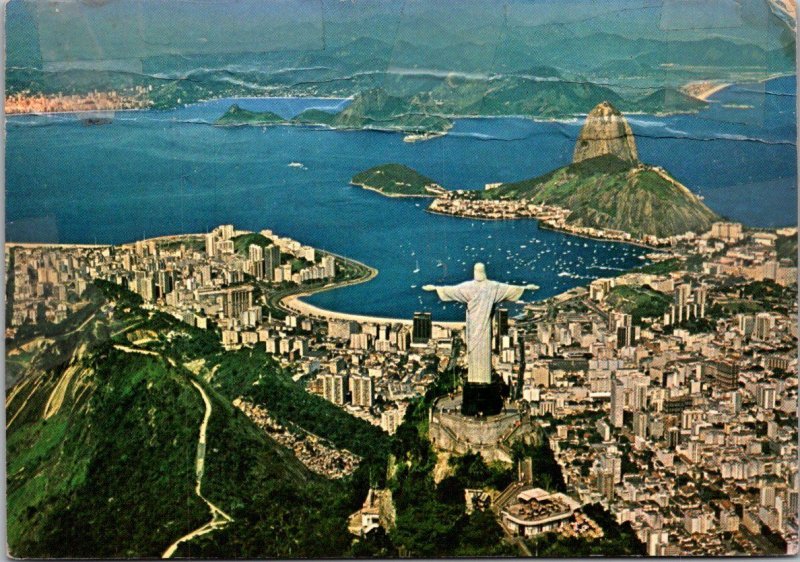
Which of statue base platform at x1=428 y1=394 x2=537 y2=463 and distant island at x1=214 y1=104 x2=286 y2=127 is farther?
distant island at x1=214 y1=104 x2=286 y2=127

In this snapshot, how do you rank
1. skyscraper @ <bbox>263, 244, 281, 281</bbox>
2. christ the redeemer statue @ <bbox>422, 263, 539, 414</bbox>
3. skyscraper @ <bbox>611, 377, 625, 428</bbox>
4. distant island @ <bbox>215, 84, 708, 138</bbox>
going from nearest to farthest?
christ the redeemer statue @ <bbox>422, 263, 539, 414</bbox>, skyscraper @ <bbox>611, 377, 625, 428</bbox>, distant island @ <bbox>215, 84, 708, 138</bbox>, skyscraper @ <bbox>263, 244, 281, 281</bbox>

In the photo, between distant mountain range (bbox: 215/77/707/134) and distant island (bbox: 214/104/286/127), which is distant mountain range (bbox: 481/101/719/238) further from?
distant island (bbox: 214/104/286/127)

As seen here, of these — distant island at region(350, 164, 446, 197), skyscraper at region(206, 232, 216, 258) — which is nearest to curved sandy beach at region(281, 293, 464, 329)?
skyscraper at region(206, 232, 216, 258)

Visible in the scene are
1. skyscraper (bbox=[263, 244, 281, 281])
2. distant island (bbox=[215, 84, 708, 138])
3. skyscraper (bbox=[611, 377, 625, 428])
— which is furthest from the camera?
skyscraper (bbox=[263, 244, 281, 281])

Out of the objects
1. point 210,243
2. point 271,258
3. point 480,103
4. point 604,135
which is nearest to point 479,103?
point 480,103

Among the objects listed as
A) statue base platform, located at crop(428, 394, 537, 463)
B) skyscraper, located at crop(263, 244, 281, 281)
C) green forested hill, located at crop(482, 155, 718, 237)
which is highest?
green forested hill, located at crop(482, 155, 718, 237)

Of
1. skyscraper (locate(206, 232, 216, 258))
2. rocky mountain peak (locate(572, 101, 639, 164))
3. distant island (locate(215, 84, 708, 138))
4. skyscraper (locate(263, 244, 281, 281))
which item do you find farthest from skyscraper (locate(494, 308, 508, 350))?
skyscraper (locate(206, 232, 216, 258))

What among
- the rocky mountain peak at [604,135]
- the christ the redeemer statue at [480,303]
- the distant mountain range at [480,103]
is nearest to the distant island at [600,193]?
the rocky mountain peak at [604,135]

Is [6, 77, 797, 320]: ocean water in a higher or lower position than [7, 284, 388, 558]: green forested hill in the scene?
higher
